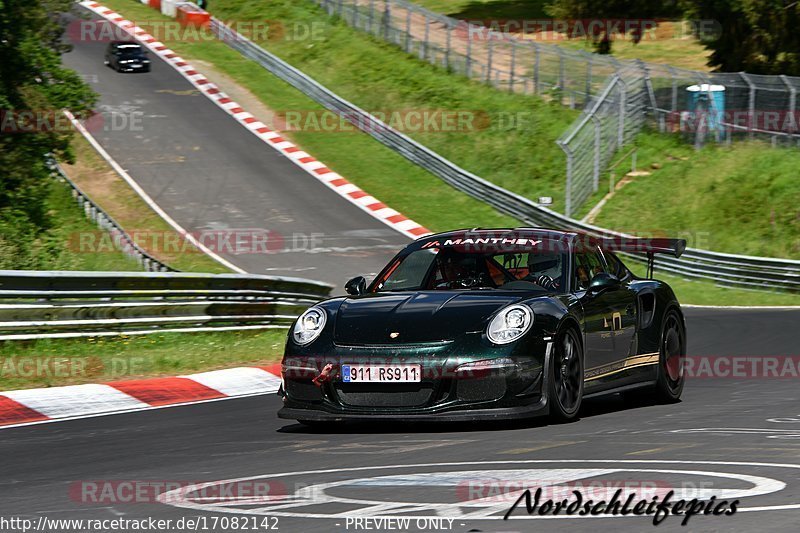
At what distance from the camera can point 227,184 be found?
113 ft

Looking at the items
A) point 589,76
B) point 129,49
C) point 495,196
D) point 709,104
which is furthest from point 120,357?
point 129,49

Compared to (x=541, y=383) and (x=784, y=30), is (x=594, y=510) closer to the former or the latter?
(x=541, y=383)

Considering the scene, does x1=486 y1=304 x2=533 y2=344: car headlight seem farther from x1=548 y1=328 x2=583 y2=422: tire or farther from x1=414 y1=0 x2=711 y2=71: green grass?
x1=414 y1=0 x2=711 y2=71: green grass

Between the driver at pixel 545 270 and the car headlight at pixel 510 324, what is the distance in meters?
0.76

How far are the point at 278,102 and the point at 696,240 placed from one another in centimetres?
1705

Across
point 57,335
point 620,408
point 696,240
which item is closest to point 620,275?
point 620,408

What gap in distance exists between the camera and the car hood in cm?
835

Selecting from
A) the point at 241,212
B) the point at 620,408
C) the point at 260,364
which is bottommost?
the point at 241,212

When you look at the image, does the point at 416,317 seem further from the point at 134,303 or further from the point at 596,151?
the point at 596,151

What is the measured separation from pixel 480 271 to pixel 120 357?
5155 millimetres

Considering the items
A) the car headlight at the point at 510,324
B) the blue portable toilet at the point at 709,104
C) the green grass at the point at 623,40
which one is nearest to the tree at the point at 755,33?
the blue portable toilet at the point at 709,104

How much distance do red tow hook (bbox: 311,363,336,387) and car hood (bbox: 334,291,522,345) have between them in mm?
174

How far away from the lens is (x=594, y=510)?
18.3 feet

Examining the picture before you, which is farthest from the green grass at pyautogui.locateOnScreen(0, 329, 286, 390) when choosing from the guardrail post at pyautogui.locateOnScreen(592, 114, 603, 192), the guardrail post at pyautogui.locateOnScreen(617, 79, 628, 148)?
the guardrail post at pyautogui.locateOnScreen(617, 79, 628, 148)
